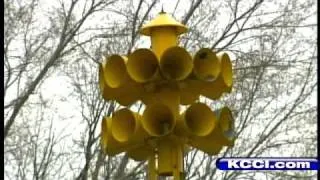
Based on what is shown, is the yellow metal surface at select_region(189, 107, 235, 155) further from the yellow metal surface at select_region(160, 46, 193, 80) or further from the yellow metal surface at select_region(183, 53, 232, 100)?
the yellow metal surface at select_region(160, 46, 193, 80)

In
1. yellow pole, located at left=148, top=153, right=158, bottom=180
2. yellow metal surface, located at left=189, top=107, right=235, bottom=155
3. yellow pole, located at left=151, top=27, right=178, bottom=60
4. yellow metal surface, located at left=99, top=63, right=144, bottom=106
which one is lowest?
yellow pole, located at left=148, top=153, right=158, bottom=180

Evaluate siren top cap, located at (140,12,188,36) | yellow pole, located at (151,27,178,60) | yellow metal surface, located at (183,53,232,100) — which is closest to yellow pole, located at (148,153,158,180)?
yellow metal surface, located at (183,53,232,100)

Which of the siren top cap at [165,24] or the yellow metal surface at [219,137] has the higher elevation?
the siren top cap at [165,24]

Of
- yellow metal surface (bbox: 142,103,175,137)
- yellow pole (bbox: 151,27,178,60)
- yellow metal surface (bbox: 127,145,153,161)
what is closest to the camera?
yellow metal surface (bbox: 142,103,175,137)

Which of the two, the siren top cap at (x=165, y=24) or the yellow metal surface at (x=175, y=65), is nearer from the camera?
the yellow metal surface at (x=175, y=65)

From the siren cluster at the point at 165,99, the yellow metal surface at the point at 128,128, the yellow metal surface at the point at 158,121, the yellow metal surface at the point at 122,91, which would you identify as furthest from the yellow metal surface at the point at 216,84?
the yellow metal surface at the point at 128,128

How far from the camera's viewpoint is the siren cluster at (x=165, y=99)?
687 centimetres

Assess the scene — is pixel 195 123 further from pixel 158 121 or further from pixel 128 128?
pixel 128 128

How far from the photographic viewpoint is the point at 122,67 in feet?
22.9

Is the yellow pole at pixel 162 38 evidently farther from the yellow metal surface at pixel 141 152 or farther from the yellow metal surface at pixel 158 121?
the yellow metal surface at pixel 141 152

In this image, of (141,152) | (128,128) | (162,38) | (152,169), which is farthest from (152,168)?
(162,38)

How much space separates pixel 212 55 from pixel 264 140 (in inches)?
369

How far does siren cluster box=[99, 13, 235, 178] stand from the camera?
6867 mm

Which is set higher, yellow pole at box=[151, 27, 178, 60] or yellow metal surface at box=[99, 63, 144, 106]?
yellow pole at box=[151, 27, 178, 60]
